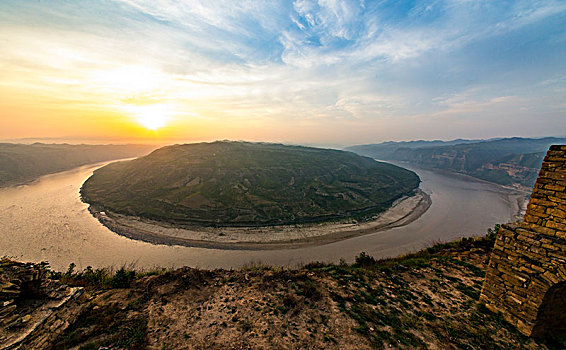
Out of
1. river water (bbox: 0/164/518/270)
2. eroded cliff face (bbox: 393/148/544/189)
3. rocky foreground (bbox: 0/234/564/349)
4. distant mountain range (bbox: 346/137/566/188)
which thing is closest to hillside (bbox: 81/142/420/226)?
river water (bbox: 0/164/518/270)

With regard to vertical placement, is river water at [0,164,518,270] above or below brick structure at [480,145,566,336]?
below

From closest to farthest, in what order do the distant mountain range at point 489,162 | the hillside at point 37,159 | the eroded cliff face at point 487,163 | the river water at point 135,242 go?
1. the river water at point 135,242
2. the hillside at point 37,159
3. the eroded cliff face at point 487,163
4. the distant mountain range at point 489,162

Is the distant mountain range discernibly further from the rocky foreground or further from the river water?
the rocky foreground

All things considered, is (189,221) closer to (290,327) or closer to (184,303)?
(184,303)

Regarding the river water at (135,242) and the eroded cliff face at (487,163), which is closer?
the river water at (135,242)

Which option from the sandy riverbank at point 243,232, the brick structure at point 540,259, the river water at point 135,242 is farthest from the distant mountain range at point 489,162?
the brick structure at point 540,259

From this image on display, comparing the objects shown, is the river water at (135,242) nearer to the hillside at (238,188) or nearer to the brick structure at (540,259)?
the hillside at (238,188)

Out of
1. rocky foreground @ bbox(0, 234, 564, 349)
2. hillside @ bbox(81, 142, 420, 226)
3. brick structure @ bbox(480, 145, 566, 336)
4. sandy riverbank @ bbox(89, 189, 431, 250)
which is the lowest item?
sandy riverbank @ bbox(89, 189, 431, 250)
